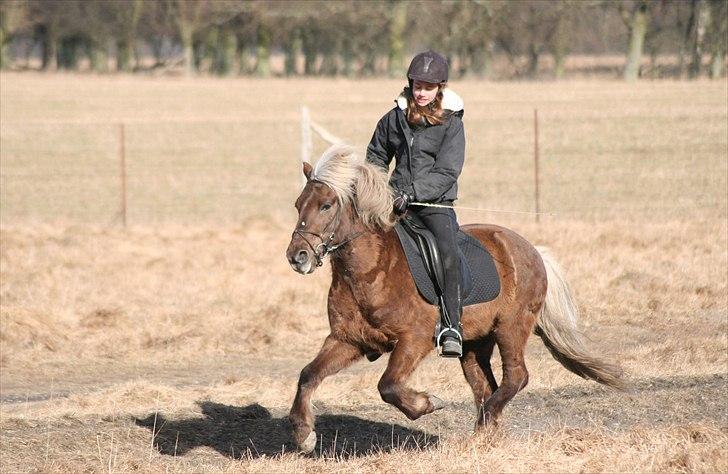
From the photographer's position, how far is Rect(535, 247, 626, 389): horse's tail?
297 inches

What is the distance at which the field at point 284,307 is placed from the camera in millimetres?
7008

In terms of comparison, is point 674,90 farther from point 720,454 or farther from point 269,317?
point 720,454

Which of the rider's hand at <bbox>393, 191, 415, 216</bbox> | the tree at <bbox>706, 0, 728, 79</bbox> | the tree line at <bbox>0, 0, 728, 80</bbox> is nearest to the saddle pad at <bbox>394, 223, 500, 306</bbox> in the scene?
the rider's hand at <bbox>393, 191, 415, 216</bbox>

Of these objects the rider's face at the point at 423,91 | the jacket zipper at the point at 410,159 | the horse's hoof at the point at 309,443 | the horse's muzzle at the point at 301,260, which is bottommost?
the horse's hoof at the point at 309,443

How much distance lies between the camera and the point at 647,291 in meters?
12.6

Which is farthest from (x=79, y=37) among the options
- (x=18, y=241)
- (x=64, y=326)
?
(x=64, y=326)

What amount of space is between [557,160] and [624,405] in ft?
49.8

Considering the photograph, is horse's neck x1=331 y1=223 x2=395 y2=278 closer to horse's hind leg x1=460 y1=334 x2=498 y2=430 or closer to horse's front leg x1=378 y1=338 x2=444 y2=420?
horse's front leg x1=378 y1=338 x2=444 y2=420

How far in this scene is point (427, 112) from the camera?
6457mm

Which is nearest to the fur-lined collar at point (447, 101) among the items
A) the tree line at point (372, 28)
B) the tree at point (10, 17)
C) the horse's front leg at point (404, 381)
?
the horse's front leg at point (404, 381)

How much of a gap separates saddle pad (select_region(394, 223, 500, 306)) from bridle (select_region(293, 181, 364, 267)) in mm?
451

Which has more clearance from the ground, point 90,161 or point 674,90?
point 674,90

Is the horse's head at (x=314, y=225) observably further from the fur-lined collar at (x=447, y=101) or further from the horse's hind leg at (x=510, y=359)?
the horse's hind leg at (x=510, y=359)

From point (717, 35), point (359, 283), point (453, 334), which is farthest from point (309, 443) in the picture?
point (717, 35)
